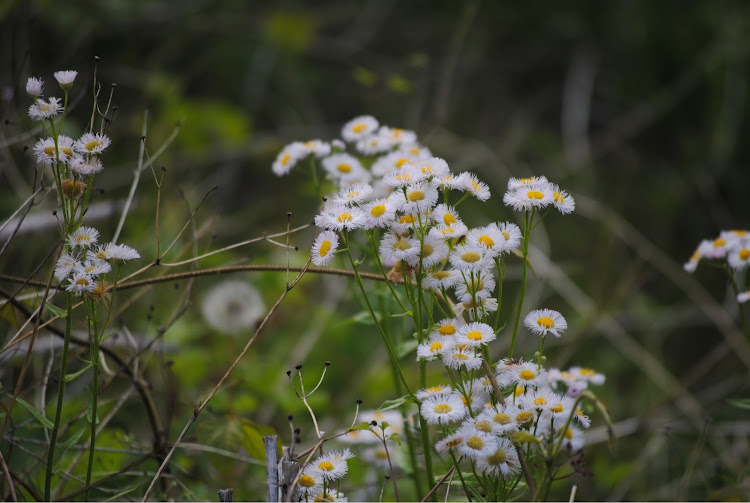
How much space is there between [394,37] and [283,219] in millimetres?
922

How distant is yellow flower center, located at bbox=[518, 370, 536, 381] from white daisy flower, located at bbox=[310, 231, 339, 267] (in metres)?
0.22

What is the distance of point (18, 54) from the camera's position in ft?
5.51

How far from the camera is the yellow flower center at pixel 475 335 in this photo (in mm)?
668

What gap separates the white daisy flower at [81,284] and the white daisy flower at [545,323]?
1.43ft

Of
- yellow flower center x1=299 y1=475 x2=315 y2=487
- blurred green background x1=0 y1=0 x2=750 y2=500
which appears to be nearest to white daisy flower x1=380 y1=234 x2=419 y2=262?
yellow flower center x1=299 y1=475 x2=315 y2=487

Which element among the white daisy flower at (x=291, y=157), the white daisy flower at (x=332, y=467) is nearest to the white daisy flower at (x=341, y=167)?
the white daisy flower at (x=291, y=157)

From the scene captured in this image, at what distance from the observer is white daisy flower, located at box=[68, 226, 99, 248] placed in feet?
2.21

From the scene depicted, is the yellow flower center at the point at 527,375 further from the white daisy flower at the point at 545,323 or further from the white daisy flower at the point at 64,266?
the white daisy flower at the point at 64,266

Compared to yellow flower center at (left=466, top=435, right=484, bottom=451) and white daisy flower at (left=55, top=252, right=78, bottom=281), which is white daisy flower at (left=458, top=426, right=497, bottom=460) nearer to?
yellow flower center at (left=466, top=435, right=484, bottom=451)

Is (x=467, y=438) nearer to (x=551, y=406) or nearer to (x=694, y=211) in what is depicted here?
(x=551, y=406)

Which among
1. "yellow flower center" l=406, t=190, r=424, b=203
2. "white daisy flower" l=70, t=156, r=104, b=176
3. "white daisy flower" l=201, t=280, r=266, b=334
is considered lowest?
"yellow flower center" l=406, t=190, r=424, b=203

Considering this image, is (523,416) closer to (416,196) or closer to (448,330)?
(448,330)

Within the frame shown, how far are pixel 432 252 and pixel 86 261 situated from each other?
0.35 m

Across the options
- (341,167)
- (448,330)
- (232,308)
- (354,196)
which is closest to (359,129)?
(341,167)
